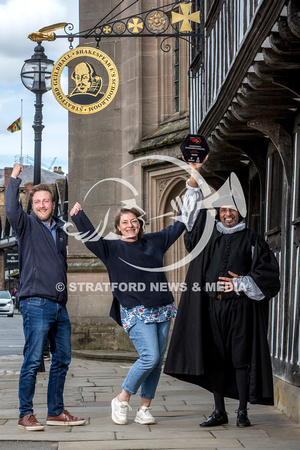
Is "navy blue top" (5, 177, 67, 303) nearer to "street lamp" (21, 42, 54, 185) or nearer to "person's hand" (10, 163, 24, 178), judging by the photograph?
"person's hand" (10, 163, 24, 178)

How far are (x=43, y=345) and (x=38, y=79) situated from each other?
6785mm

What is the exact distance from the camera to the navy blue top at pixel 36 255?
20.4 ft

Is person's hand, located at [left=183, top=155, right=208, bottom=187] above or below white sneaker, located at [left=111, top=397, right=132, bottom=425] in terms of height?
above

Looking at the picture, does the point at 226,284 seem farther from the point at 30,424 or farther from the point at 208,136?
the point at 208,136

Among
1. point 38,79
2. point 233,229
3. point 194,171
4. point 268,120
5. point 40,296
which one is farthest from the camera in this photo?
point 38,79

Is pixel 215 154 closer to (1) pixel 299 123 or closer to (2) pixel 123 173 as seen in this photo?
(1) pixel 299 123

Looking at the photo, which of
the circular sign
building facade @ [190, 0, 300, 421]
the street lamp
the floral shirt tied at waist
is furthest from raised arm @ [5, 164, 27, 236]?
the street lamp

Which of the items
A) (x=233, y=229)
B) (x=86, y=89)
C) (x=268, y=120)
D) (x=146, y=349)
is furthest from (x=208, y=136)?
(x=146, y=349)

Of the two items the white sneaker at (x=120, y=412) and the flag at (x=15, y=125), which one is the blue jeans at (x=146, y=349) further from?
the flag at (x=15, y=125)

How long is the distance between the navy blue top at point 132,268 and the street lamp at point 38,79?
19.3 feet

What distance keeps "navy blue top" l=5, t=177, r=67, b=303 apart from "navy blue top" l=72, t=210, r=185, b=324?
0.27m

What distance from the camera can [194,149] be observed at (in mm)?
6469

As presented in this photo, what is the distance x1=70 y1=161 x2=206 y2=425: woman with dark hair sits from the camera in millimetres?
6266

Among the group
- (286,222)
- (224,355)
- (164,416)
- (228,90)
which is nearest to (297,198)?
(286,222)
